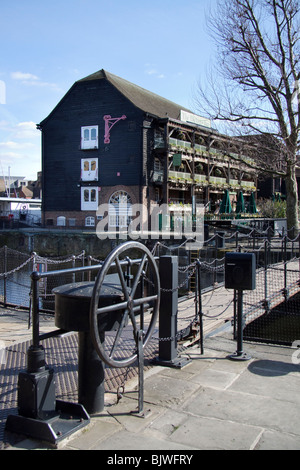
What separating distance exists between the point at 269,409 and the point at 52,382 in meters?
2.09

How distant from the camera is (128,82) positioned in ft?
145

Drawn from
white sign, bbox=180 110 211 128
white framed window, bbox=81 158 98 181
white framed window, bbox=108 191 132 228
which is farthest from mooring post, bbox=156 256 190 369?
white sign, bbox=180 110 211 128

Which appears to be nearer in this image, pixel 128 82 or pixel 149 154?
pixel 149 154

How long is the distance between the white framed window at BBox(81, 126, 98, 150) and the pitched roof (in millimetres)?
4243

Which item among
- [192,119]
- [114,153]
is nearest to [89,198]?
[114,153]

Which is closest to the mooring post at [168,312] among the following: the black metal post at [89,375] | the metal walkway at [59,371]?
the metal walkway at [59,371]

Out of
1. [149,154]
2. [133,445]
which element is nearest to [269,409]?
[133,445]

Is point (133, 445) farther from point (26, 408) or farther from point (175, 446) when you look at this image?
point (26, 408)

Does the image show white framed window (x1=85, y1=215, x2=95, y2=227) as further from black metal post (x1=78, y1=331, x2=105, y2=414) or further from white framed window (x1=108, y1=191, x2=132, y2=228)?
black metal post (x1=78, y1=331, x2=105, y2=414)

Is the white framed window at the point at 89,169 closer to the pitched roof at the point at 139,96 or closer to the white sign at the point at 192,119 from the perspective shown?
the pitched roof at the point at 139,96

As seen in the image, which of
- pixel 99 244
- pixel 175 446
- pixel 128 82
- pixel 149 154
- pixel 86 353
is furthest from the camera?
pixel 128 82

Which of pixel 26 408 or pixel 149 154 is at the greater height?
pixel 149 154

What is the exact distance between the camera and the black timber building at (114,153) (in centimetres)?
3819

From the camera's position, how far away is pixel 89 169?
132 ft
